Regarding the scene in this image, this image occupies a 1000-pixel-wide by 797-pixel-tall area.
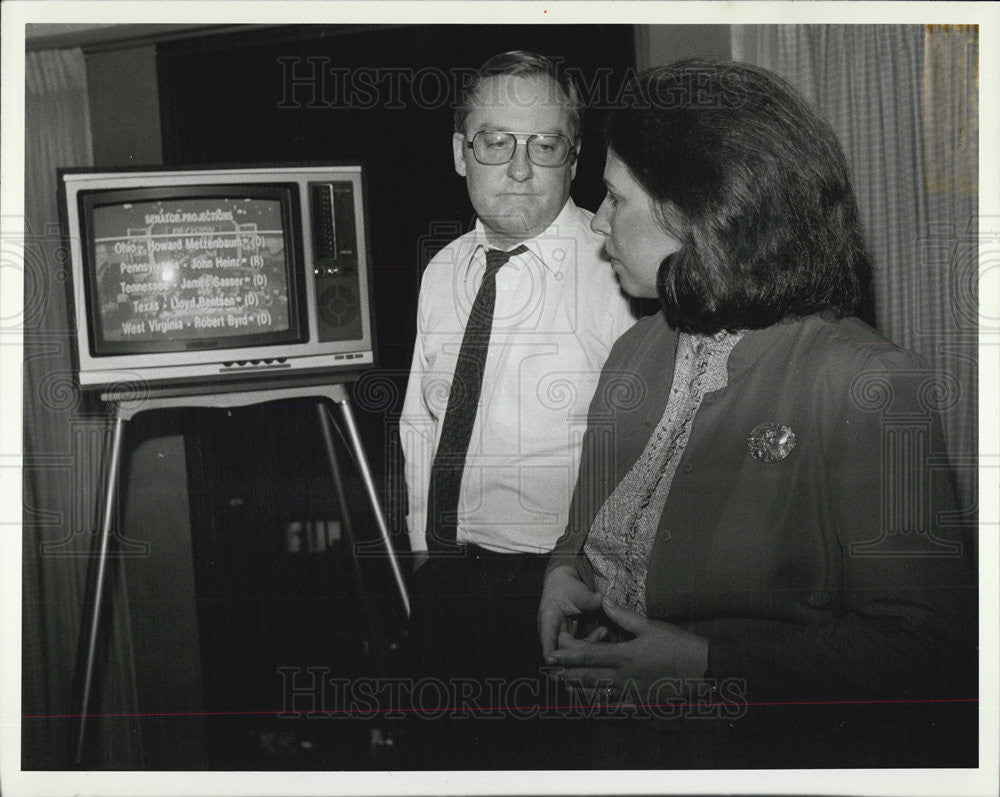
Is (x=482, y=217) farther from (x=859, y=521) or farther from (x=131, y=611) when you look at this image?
(x=131, y=611)

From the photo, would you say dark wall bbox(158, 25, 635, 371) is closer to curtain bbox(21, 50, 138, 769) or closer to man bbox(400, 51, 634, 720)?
man bbox(400, 51, 634, 720)

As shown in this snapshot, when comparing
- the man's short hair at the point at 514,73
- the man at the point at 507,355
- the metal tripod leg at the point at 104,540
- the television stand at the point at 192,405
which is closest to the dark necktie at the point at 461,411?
the man at the point at 507,355

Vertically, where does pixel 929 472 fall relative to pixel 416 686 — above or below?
above

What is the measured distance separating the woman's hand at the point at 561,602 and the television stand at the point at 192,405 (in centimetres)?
24

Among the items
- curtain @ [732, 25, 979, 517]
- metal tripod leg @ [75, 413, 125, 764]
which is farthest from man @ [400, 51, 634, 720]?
metal tripod leg @ [75, 413, 125, 764]

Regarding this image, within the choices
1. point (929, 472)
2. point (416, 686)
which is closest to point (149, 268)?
point (416, 686)

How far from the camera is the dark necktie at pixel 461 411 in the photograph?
1495 mm

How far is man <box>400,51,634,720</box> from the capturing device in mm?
1469

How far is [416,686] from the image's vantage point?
5.08 ft

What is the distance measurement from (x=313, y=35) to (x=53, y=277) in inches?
23.8

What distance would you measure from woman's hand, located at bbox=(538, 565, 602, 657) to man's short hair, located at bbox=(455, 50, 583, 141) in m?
0.76

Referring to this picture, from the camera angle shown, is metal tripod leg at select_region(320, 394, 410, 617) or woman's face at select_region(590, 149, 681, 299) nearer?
woman's face at select_region(590, 149, 681, 299)

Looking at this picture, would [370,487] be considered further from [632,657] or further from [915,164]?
[915,164]

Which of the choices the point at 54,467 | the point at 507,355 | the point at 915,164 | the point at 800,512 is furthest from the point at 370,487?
the point at 915,164
